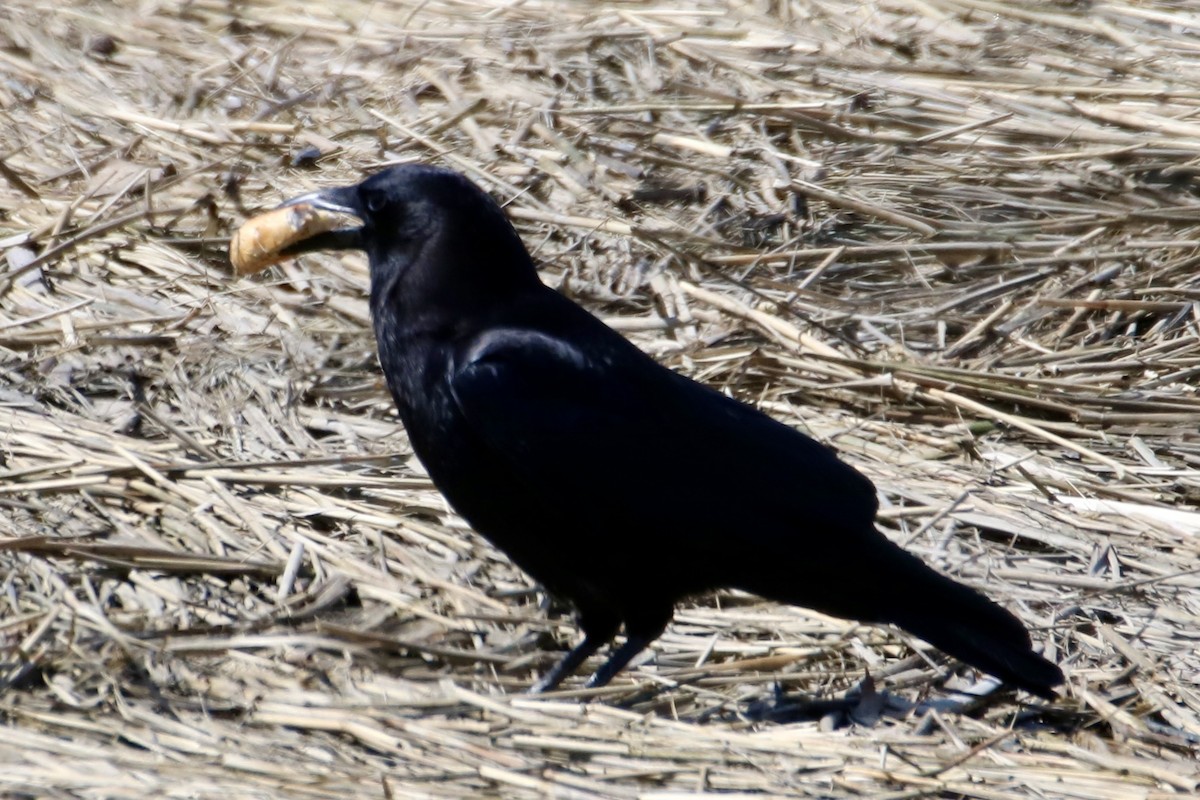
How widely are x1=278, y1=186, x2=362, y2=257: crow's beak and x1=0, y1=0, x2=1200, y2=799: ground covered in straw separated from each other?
58 cm

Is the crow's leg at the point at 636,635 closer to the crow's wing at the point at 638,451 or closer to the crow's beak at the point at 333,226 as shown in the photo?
the crow's wing at the point at 638,451

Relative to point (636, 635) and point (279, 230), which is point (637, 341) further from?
point (636, 635)

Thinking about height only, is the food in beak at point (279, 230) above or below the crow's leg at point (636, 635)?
above

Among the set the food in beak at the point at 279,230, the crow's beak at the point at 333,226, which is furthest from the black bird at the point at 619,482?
the food in beak at the point at 279,230

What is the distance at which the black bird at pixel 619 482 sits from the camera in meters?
3.54

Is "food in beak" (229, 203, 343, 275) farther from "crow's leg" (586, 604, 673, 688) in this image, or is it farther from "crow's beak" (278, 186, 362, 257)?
"crow's leg" (586, 604, 673, 688)

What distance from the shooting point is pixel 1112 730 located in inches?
133

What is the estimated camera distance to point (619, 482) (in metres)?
3.59

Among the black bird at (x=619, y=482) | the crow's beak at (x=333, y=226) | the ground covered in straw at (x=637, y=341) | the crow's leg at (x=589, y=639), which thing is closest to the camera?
the ground covered in straw at (x=637, y=341)

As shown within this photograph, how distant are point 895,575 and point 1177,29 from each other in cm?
379

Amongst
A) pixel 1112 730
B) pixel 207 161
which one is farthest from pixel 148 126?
pixel 1112 730

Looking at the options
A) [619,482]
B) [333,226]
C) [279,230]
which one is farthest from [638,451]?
[279,230]

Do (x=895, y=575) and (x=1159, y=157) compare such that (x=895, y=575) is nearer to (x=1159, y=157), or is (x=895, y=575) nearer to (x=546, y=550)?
(x=546, y=550)

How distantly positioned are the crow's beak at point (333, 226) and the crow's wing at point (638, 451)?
1.81 feet
